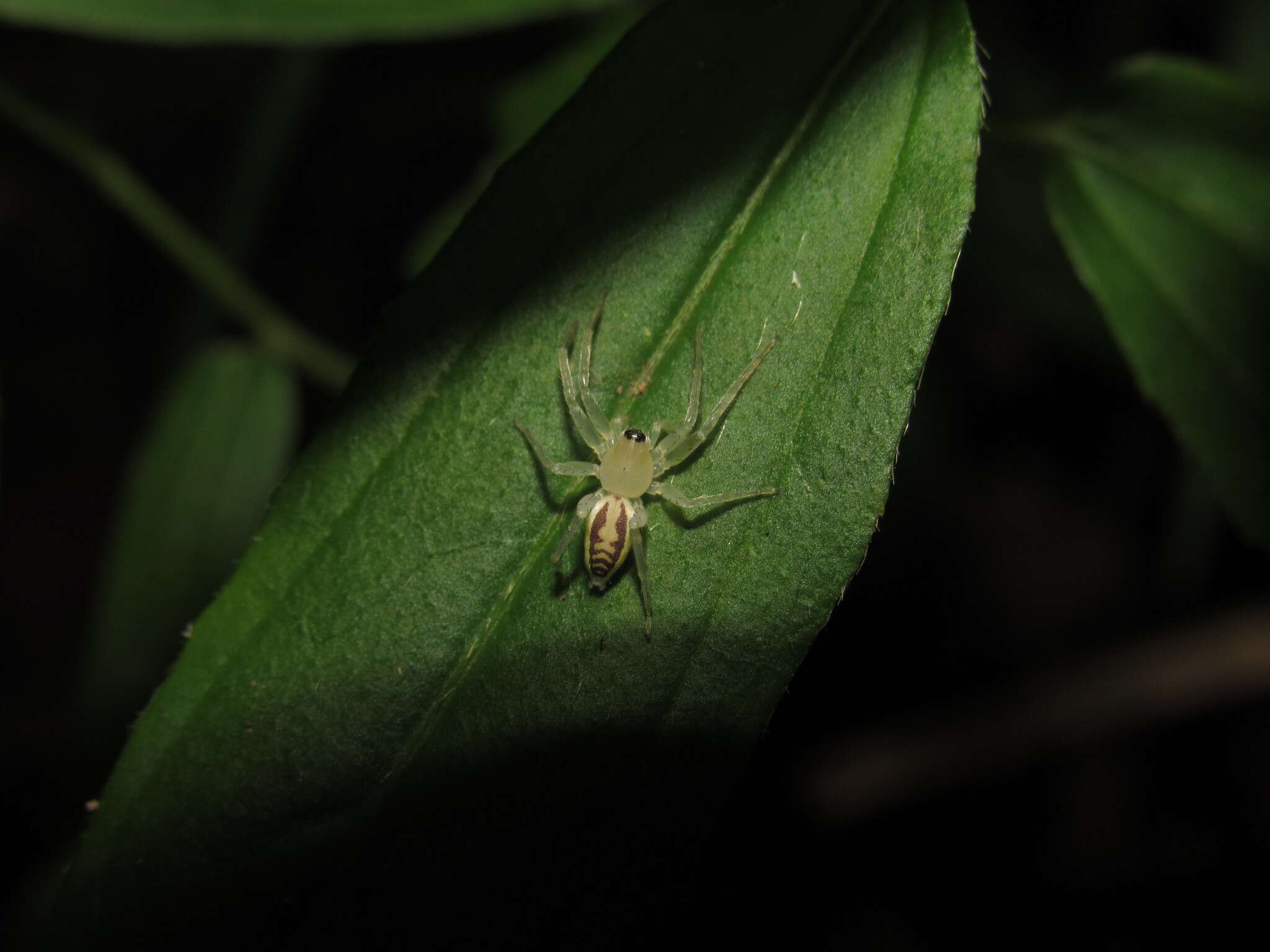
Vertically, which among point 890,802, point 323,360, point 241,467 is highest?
point 323,360

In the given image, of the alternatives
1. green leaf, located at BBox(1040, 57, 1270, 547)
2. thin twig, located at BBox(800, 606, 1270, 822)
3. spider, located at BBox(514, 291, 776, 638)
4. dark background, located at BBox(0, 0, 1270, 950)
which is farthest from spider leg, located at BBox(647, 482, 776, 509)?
thin twig, located at BBox(800, 606, 1270, 822)

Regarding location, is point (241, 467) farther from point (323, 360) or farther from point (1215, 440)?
point (1215, 440)

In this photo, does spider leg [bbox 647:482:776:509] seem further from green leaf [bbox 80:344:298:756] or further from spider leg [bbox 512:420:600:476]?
green leaf [bbox 80:344:298:756]

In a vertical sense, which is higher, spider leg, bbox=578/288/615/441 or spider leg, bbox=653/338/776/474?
spider leg, bbox=578/288/615/441

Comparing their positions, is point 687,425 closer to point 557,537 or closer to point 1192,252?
point 557,537

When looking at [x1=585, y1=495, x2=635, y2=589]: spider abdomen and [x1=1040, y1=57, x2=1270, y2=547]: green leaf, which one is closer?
[x1=585, y1=495, x2=635, y2=589]: spider abdomen

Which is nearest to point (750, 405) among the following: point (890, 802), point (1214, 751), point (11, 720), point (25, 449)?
point (890, 802)
